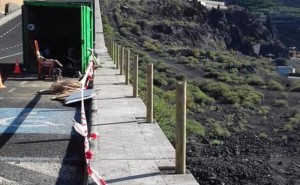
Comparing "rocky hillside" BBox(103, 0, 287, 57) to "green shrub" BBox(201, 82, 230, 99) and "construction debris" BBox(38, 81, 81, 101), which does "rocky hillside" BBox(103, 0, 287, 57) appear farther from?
"construction debris" BBox(38, 81, 81, 101)

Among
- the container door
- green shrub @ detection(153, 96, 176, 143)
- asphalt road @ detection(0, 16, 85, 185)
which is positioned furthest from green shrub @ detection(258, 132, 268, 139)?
asphalt road @ detection(0, 16, 85, 185)

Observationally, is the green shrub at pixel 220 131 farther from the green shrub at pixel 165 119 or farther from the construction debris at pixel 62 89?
the construction debris at pixel 62 89

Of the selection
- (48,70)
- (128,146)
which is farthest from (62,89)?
(128,146)

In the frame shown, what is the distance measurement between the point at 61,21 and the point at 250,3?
163 meters

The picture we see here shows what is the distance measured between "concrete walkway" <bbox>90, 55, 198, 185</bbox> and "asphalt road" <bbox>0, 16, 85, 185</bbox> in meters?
0.41

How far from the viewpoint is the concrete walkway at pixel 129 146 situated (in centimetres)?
775

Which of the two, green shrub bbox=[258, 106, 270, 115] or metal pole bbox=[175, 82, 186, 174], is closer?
metal pole bbox=[175, 82, 186, 174]

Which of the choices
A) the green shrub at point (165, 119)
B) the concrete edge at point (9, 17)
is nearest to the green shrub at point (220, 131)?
the green shrub at point (165, 119)

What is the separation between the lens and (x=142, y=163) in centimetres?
844

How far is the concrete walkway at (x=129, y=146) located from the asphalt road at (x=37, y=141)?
1.35 ft

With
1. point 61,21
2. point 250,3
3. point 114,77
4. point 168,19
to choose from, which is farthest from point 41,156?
point 250,3

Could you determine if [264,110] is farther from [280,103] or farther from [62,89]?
[62,89]

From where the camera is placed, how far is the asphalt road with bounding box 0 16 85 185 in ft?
27.6

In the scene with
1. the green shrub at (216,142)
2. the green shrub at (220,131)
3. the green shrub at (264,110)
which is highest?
the green shrub at (216,142)
